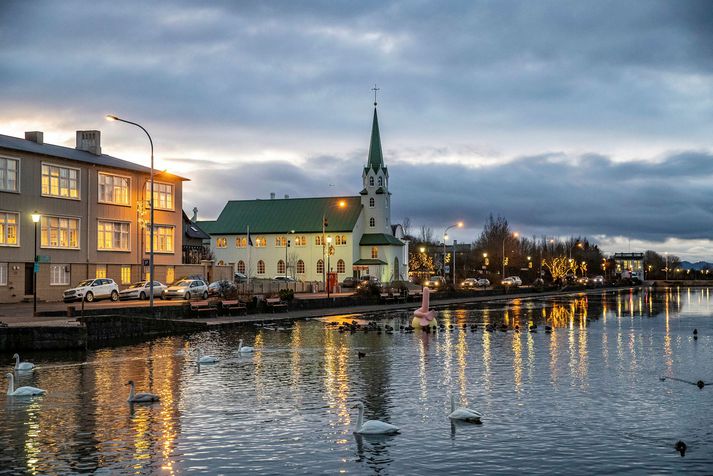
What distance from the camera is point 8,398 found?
1889 centimetres

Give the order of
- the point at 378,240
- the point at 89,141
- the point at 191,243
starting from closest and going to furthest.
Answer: the point at 89,141, the point at 191,243, the point at 378,240

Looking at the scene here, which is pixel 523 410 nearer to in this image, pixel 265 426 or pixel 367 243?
pixel 265 426

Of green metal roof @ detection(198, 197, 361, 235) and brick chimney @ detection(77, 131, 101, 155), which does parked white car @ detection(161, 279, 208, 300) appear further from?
green metal roof @ detection(198, 197, 361, 235)

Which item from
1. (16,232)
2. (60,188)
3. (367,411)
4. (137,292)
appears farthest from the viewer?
(60,188)

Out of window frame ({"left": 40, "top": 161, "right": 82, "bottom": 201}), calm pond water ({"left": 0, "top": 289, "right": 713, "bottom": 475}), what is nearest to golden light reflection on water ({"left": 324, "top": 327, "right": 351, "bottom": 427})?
calm pond water ({"left": 0, "top": 289, "right": 713, "bottom": 475})

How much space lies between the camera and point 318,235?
118062 millimetres

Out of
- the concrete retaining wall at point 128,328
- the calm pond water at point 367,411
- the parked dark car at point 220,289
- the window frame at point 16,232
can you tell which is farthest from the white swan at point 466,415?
the window frame at point 16,232

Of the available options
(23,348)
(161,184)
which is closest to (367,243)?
(161,184)

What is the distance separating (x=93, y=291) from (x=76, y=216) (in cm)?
817

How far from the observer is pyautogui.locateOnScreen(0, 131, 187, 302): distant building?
53.5 metres

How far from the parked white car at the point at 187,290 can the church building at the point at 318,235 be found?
178 ft

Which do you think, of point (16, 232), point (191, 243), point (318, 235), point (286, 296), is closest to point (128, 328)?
point (286, 296)

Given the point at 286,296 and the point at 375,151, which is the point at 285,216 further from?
the point at 286,296

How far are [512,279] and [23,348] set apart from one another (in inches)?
3965
